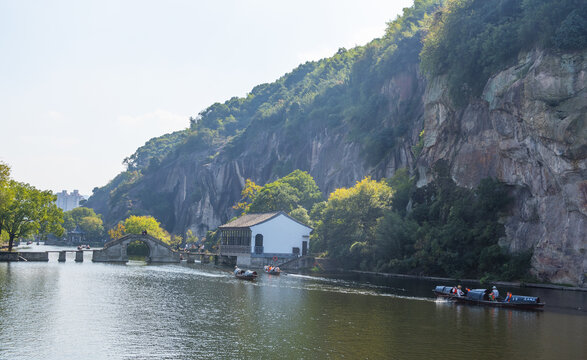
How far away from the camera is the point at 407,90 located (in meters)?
120

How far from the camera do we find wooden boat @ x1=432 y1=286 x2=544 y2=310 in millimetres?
45375

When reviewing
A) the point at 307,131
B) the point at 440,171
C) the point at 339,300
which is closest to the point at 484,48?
the point at 440,171

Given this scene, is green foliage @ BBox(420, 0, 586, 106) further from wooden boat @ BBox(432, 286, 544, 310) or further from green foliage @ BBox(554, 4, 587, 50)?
wooden boat @ BBox(432, 286, 544, 310)

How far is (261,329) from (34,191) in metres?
76.8

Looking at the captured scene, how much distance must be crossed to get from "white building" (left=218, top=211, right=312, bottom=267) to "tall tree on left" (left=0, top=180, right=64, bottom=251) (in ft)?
110

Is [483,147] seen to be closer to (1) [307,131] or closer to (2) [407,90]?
(2) [407,90]

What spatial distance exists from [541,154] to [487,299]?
2244cm

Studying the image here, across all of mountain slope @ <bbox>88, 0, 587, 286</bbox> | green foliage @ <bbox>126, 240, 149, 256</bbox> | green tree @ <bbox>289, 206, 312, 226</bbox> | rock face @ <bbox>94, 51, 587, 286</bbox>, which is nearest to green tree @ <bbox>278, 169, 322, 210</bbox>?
mountain slope @ <bbox>88, 0, 587, 286</bbox>

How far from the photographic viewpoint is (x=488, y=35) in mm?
74625

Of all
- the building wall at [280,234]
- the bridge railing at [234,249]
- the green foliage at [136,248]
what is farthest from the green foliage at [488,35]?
the green foliage at [136,248]

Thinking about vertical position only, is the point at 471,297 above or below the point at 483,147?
below

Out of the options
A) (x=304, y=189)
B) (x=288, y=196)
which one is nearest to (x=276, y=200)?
(x=288, y=196)

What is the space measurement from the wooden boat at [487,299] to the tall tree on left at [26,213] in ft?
232

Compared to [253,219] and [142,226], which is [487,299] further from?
[142,226]
